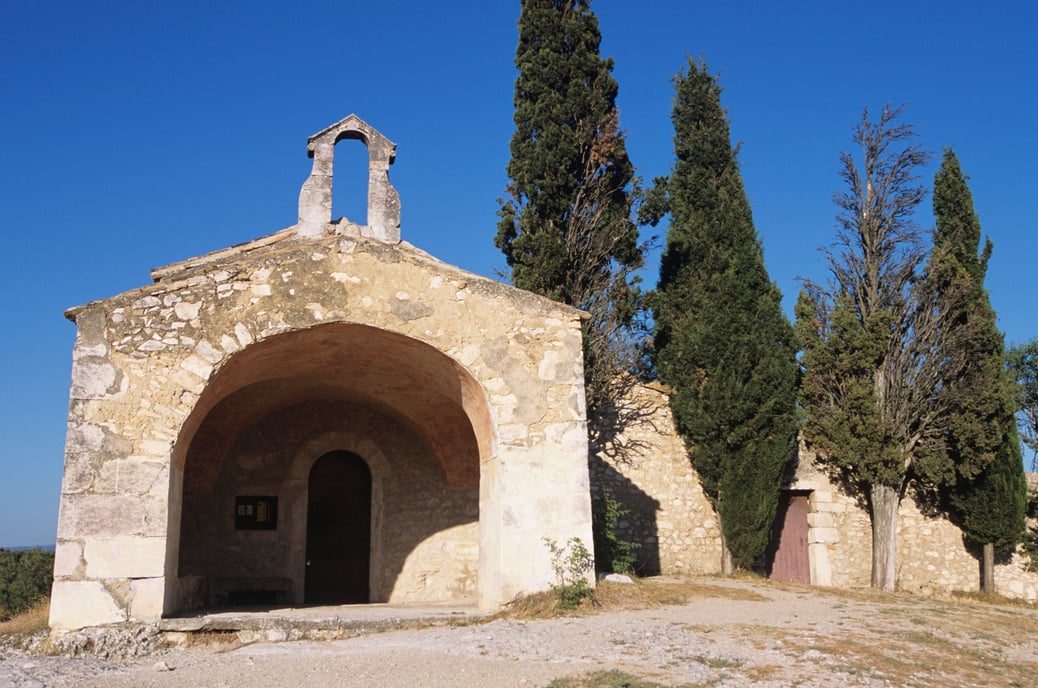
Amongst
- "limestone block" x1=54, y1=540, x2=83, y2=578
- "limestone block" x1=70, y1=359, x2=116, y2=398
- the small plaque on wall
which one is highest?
"limestone block" x1=70, y1=359, x2=116, y2=398

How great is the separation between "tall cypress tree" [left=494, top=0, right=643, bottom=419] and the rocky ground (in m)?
6.76

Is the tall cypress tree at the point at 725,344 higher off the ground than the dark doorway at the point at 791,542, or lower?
higher

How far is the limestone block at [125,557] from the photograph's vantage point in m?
7.22

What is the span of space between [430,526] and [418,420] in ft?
4.79

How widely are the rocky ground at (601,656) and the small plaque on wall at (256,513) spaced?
4.36 metres

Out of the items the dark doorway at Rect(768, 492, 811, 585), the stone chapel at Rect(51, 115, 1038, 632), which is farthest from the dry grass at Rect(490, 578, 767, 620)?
the dark doorway at Rect(768, 492, 811, 585)

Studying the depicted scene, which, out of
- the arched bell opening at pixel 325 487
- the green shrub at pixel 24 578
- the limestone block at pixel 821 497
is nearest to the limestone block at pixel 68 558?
the arched bell opening at pixel 325 487

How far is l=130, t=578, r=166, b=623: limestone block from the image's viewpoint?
7.22 meters

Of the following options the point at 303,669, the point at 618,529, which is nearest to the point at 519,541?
the point at 303,669

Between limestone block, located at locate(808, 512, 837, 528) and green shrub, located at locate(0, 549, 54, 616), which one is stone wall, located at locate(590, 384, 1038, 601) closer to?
limestone block, located at locate(808, 512, 837, 528)

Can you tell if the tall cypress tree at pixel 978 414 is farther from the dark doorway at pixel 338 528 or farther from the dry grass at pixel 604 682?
the dry grass at pixel 604 682

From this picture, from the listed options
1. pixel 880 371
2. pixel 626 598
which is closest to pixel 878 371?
pixel 880 371

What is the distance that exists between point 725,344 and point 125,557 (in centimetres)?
1051

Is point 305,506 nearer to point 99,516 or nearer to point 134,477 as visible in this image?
point 134,477
